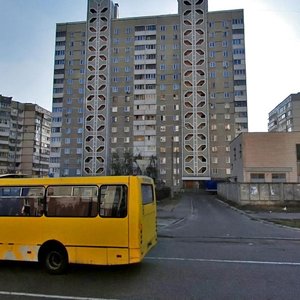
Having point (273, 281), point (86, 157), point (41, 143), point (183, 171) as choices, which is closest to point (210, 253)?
point (273, 281)

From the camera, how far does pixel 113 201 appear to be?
24.7 feet

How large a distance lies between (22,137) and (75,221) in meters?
111

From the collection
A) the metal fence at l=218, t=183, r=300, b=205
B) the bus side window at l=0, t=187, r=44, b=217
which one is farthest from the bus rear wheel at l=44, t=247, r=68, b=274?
the metal fence at l=218, t=183, r=300, b=205

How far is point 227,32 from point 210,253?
270 feet

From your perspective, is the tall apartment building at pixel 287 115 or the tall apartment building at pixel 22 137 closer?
the tall apartment building at pixel 22 137

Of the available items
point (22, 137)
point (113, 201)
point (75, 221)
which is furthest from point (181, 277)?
point (22, 137)

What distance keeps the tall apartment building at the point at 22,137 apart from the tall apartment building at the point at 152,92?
1040 inches

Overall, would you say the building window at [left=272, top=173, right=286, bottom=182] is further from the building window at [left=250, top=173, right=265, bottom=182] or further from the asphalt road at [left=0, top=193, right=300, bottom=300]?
the asphalt road at [left=0, top=193, right=300, bottom=300]

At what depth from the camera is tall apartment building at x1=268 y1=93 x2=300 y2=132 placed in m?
113

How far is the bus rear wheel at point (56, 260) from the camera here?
24.8 feet

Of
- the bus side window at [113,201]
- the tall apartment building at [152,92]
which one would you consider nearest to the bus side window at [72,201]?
the bus side window at [113,201]

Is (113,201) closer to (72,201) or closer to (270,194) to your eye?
(72,201)

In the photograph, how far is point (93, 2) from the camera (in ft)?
290

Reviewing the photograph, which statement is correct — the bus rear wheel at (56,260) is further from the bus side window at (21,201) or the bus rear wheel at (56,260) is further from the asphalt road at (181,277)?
the bus side window at (21,201)
